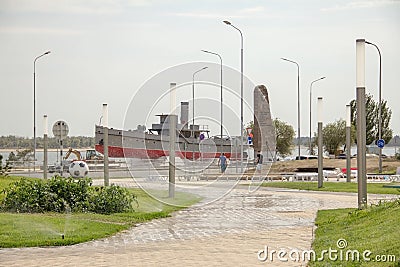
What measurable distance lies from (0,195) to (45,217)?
12.7 feet

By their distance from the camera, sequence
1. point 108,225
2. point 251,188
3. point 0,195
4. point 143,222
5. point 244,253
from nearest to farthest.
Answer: point 244,253, point 108,225, point 143,222, point 0,195, point 251,188

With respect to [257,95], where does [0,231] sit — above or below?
below

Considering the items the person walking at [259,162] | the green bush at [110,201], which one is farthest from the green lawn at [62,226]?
the person walking at [259,162]

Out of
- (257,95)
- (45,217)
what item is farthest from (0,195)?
(257,95)

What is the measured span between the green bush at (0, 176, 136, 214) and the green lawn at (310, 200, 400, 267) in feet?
17.7

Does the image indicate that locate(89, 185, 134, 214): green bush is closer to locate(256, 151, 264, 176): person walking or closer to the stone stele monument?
locate(256, 151, 264, 176): person walking

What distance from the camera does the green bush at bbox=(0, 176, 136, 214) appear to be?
59.9 feet

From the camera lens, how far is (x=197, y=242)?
43.7 ft

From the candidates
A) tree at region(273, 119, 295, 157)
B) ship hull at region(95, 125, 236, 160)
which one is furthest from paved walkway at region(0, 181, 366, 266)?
tree at region(273, 119, 295, 157)

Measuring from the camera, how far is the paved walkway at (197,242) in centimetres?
1117

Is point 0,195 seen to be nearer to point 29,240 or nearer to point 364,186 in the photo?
point 29,240

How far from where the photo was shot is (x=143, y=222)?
56.7ft

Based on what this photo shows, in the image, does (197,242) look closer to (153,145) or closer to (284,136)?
(153,145)

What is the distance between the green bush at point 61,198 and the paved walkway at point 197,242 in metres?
1.73
